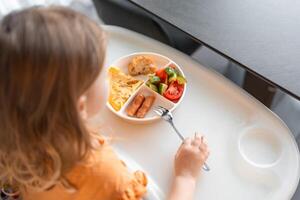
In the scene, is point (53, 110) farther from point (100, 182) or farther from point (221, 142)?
point (221, 142)

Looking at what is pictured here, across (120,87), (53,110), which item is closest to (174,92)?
(120,87)

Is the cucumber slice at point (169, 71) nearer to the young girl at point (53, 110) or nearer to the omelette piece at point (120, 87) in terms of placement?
the omelette piece at point (120, 87)

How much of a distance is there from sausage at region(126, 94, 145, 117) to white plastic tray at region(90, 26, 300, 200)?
3 centimetres

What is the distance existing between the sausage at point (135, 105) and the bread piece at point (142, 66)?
76 mm

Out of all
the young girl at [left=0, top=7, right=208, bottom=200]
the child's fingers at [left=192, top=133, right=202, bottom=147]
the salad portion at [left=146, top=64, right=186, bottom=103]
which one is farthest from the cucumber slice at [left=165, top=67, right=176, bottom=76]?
the young girl at [left=0, top=7, right=208, bottom=200]

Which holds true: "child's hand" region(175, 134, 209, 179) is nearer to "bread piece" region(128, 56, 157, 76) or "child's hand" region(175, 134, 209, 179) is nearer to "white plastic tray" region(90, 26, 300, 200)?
"white plastic tray" region(90, 26, 300, 200)

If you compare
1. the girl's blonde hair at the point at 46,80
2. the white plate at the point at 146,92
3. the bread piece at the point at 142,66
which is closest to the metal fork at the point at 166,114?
the white plate at the point at 146,92

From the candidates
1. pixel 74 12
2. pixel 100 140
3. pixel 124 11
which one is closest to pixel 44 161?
pixel 100 140

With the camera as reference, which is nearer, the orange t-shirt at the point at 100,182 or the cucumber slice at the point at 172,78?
the orange t-shirt at the point at 100,182

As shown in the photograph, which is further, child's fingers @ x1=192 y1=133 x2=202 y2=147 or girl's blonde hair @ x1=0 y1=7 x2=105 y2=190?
child's fingers @ x1=192 y1=133 x2=202 y2=147

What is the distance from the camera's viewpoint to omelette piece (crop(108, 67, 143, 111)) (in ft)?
3.05

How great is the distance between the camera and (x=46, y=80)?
1.63 ft

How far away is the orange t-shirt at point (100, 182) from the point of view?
67cm

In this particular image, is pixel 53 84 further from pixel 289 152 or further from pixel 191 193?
pixel 289 152
